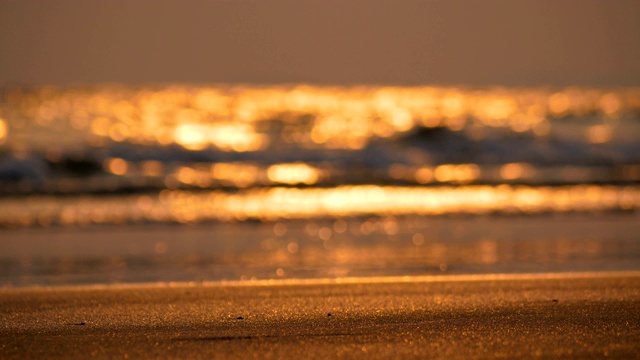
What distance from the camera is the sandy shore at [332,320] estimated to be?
529 cm

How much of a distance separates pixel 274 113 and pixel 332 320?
3363 cm

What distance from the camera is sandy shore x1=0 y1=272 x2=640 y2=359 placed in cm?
529

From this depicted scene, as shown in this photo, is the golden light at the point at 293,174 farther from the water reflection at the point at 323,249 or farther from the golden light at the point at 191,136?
the water reflection at the point at 323,249

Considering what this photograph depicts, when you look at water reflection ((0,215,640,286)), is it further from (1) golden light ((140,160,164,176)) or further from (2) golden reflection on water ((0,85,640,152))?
(2) golden reflection on water ((0,85,640,152))

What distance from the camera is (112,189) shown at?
18.0 metres

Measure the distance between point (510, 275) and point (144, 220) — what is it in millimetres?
6530

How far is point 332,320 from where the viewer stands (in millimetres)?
6027

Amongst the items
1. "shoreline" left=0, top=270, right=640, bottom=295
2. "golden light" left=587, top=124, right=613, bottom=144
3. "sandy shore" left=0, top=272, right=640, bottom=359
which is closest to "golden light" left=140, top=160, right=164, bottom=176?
"golden light" left=587, top=124, right=613, bottom=144

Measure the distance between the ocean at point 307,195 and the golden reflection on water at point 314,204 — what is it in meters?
0.05

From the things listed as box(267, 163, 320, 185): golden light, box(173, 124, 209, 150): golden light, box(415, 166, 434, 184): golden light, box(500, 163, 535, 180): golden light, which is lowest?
box(500, 163, 535, 180): golden light

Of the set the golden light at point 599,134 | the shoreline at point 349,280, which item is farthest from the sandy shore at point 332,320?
the golden light at point 599,134

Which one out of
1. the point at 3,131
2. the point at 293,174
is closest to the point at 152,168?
the point at 293,174

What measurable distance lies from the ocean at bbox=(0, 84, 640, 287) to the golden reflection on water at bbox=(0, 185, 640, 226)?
1.9 inches

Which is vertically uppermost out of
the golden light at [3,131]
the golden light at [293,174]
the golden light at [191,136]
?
the golden light at [3,131]
